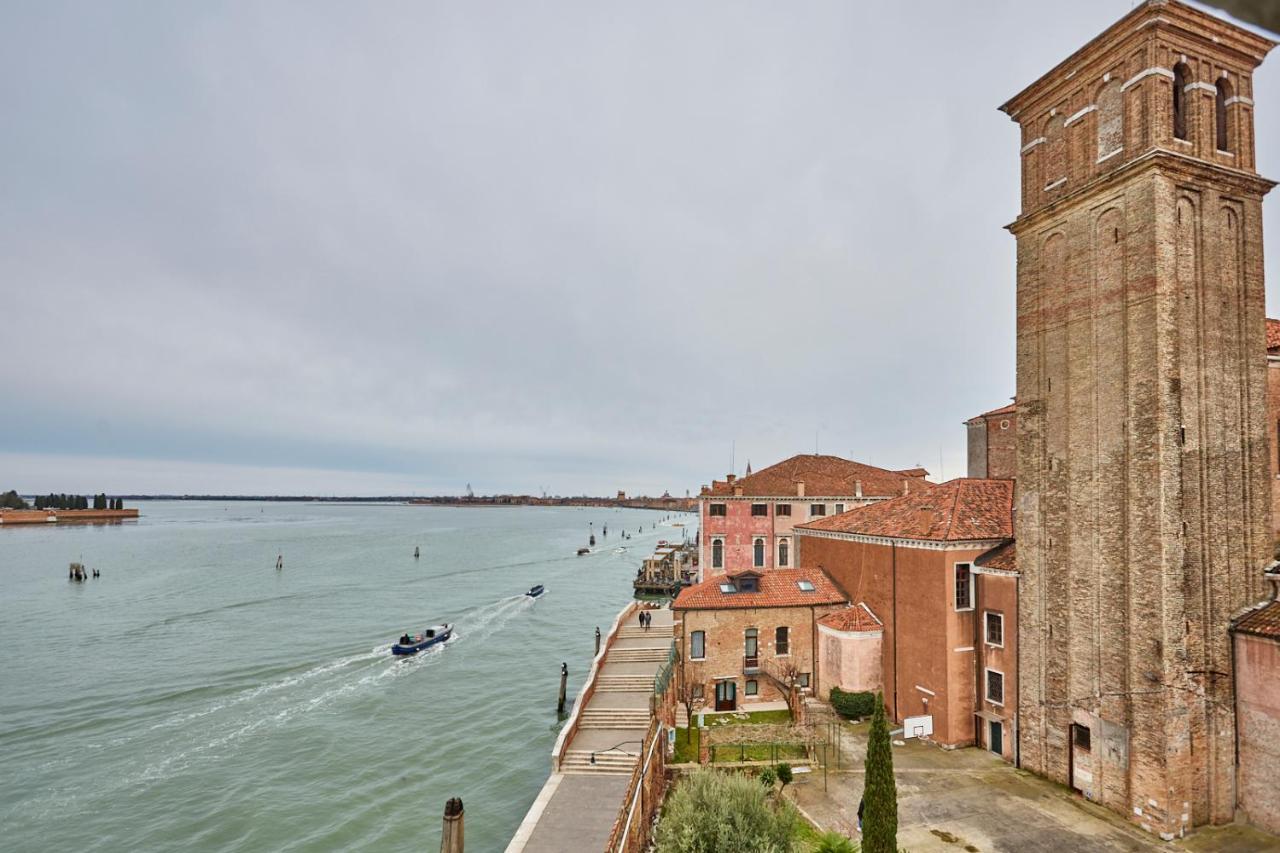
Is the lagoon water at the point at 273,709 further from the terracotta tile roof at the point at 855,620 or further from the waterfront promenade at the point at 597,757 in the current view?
the terracotta tile roof at the point at 855,620

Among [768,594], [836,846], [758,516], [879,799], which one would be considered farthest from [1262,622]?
[758,516]

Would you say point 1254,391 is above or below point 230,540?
above

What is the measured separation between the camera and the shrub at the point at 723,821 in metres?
15.2

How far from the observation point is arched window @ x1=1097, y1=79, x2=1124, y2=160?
19.7m

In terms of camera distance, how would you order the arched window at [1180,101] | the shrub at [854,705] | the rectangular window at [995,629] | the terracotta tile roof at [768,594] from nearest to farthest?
the arched window at [1180,101] < the rectangular window at [995,629] < the shrub at [854,705] < the terracotta tile roof at [768,594]

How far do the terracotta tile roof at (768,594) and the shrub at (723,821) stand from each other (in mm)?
11166

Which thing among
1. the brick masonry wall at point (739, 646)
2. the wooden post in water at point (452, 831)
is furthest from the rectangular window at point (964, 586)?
the wooden post in water at point (452, 831)

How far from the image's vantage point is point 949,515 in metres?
25.4

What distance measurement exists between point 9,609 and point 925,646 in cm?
6816

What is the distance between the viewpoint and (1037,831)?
58.3 feet

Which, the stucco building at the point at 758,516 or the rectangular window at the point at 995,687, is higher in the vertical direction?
the stucco building at the point at 758,516

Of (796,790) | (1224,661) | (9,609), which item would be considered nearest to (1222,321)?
(1224,661)

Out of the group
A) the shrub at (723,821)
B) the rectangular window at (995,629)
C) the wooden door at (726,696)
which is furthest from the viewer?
the wooden door at (726,696)

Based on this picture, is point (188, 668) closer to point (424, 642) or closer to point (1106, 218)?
point (424, 642)
